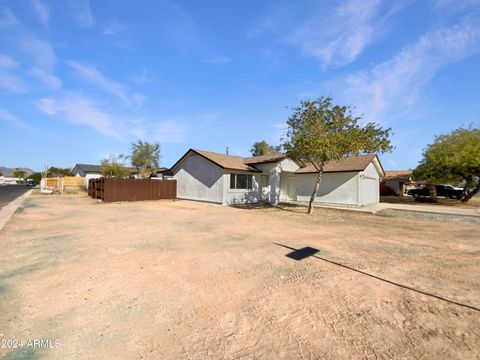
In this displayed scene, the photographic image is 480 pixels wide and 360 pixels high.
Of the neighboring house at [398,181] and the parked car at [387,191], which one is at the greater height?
the neighboring house at [398,181]

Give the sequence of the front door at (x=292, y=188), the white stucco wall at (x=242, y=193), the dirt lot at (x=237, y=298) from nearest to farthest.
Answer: the dirt lot at (x=237, y=298) < the white stucco wall at (x=242, y=193) < the front door at (x=292, y=188)

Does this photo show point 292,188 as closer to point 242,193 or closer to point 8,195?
point 242,193

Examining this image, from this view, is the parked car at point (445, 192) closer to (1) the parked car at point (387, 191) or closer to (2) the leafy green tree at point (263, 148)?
(1) the parked car at point (387, 191)

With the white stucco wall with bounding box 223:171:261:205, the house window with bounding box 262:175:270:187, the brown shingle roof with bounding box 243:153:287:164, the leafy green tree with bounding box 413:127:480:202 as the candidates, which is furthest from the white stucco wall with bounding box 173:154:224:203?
the leafy green tree with bounding box 413:127:480:202

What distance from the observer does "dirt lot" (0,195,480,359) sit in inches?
106

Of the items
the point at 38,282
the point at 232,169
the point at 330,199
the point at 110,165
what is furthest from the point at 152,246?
the point at 110,165

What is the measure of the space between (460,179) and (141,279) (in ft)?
84.5

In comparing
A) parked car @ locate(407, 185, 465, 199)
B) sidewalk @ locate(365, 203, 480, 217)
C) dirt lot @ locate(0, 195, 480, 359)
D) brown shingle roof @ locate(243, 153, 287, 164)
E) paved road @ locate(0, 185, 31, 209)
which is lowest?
dirt lot @ locate(0, 195, 480, 359)

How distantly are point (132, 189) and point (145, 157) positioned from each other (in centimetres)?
2700

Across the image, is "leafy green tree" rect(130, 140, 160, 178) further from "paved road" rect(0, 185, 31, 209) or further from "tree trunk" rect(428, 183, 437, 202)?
"tree trunk" rect(428, 183, 437, 202)

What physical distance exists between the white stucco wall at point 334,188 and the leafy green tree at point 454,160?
726cm

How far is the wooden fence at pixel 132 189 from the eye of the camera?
18422mm

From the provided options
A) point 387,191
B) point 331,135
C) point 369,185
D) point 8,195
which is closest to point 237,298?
point 331,135

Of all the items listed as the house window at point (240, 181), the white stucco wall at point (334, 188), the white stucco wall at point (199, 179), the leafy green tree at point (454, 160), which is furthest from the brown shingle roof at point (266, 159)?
the leafy green tree at point (454, 160)
